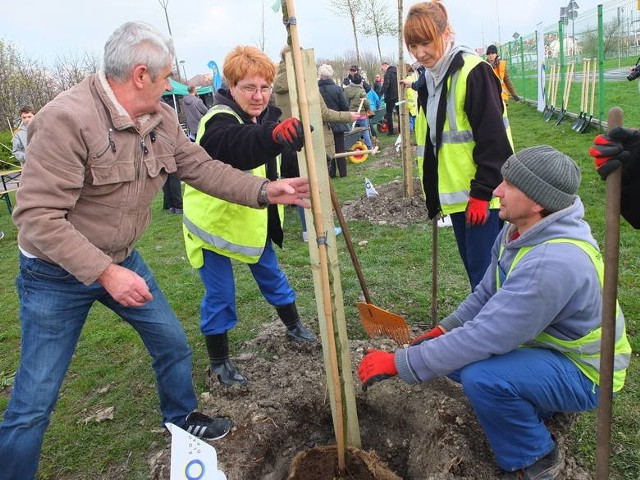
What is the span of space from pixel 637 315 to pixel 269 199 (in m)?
2.70

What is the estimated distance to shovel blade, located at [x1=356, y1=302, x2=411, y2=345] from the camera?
3.12 m

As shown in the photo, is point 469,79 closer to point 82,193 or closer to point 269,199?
point 269,199

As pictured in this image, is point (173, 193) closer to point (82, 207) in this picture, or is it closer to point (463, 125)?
point (463, 125)

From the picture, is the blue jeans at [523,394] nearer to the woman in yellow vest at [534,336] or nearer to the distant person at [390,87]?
the woman in yellow vest at [534,336]

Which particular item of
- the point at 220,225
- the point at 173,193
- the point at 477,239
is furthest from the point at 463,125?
the point at 173,193

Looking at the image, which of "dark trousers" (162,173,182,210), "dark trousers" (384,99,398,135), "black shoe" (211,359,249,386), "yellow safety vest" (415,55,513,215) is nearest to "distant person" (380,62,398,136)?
"dark trousers" (384,99,398,135)

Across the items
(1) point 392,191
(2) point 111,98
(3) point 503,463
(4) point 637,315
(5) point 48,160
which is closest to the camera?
(5) point 48,160

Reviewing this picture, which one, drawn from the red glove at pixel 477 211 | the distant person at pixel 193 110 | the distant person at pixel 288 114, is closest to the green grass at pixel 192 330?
the distant person at pixel 288 114

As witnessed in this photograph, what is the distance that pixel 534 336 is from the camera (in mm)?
2053

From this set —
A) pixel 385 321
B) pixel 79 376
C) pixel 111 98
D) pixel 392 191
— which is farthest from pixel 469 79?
pixel 392 191

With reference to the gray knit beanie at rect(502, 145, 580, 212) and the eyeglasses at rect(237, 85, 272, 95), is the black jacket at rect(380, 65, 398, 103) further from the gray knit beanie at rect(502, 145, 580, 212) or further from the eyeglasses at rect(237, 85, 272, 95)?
the gray knit beanie at rect(502, 145, 580, 212)

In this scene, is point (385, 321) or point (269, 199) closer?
point (269, 199)

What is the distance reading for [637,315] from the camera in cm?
361

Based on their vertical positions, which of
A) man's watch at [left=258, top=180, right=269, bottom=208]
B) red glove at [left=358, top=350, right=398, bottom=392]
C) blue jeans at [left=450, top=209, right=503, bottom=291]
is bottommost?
red glove at [left=358, top=350, right=398, bottom=392]
